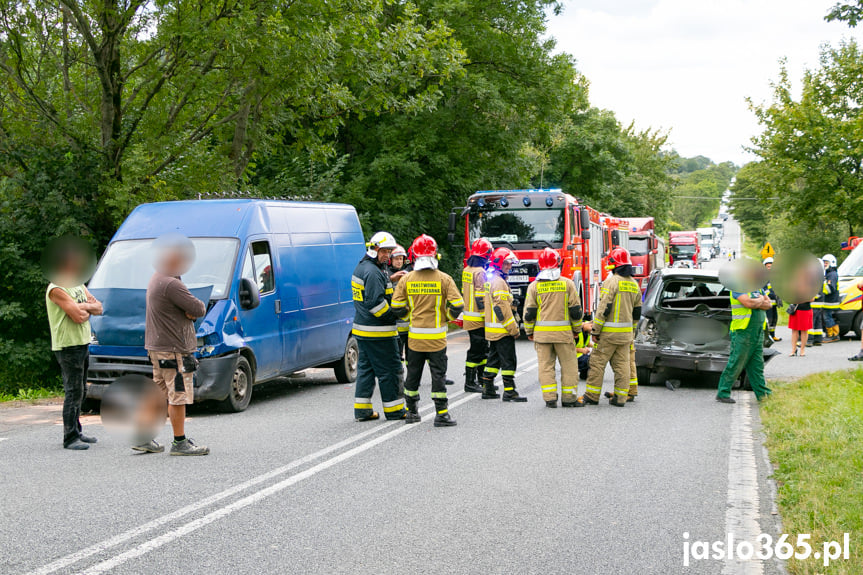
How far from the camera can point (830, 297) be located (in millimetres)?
19516

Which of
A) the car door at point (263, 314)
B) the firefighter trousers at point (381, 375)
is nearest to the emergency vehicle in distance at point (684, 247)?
the car door at point (263, 314)

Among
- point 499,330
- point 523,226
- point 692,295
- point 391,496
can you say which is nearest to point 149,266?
point 499,330

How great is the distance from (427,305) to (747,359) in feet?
14.2

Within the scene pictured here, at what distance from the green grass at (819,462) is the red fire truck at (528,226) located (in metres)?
7.74

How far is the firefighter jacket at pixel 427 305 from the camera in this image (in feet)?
29.9

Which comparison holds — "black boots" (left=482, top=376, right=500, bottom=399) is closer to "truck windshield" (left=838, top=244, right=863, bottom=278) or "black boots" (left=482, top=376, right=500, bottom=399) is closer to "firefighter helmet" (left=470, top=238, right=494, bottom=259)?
"firefighter helmet" (left=470, top=238, right=494, bottom=259)

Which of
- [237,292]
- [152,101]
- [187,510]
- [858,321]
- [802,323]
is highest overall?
[152,101]

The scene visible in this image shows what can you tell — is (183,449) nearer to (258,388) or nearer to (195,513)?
(195,513)

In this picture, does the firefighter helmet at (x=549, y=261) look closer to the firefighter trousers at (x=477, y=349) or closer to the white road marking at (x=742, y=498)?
the firefighter trousers at (x=477, y=349)

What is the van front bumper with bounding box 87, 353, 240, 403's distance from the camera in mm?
9648

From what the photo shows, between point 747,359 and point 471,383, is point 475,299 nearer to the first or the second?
point 471,383

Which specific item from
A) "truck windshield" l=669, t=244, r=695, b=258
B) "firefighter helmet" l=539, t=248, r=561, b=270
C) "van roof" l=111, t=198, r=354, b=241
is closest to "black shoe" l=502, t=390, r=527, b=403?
"firefighter helmet" l=539, t=248, r=561, b=270

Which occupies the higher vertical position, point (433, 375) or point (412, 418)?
point (433, 375)

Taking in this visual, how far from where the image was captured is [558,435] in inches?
341
